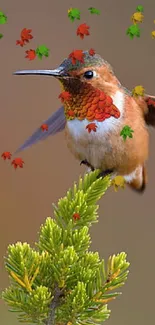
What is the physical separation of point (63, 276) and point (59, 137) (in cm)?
106

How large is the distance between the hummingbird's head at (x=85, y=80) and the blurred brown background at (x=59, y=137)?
0.67 m

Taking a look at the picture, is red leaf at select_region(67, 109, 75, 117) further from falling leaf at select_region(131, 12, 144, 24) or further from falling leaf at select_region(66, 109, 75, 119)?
falling leaf at select_region(131, 12, 144, 24)

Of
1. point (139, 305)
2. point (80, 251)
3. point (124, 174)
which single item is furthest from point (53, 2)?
point (80, 251)

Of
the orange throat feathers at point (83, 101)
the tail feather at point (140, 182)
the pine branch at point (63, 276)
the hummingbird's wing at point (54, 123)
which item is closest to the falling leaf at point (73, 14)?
the pine branch at point (63, 276)

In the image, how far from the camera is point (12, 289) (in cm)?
66

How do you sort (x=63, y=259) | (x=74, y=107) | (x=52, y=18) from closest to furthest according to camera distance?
(x=63, y=259)
(x=74, y=107)
(x=52, y=18)

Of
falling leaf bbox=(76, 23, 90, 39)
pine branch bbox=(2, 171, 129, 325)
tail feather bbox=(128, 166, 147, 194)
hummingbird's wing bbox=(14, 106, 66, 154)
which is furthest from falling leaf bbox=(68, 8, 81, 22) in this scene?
tail feather bbox=(128, 166, 147, 194)

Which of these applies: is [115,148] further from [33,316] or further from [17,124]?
[17,124]

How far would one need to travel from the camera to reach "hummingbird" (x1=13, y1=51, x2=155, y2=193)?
3.13 ft

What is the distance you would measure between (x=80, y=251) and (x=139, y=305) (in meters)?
1.50

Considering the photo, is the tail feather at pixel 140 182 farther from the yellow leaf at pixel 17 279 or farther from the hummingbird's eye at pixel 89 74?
the yellow leaf at pixel 17 279

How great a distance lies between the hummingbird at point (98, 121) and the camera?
95cm

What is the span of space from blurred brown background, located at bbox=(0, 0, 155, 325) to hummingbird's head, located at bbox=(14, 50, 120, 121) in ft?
2.20

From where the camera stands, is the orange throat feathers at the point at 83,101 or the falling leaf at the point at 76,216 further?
the orange throat feathers at the point at 83,101
